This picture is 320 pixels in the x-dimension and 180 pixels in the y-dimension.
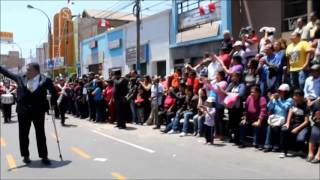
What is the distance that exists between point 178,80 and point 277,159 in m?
6.25

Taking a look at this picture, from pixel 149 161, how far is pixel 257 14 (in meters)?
14.7

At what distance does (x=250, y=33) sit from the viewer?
14.6 meters

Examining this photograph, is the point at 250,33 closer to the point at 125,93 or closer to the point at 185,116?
the point at 185,116

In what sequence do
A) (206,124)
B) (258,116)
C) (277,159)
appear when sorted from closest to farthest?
1. (277,159)
2. (258,116)
3. (206,124)

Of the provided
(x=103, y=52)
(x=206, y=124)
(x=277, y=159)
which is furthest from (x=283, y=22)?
(x=103, y=52)

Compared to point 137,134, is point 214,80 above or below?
above

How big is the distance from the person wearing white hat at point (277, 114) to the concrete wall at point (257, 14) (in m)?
11.0

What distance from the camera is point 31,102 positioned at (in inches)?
420

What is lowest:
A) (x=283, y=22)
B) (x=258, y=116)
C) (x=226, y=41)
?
(x=258, y=116)

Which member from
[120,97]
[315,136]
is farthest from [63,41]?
[315,136]

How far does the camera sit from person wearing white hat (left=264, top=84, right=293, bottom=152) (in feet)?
38.8

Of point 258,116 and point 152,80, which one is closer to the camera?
point 258,116

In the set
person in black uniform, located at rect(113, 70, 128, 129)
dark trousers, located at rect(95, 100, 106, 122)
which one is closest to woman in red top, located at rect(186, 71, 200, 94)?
person in black uniform, located at rect(113, 70, 128, 129)

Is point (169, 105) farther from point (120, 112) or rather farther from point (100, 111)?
point (100, 111)
